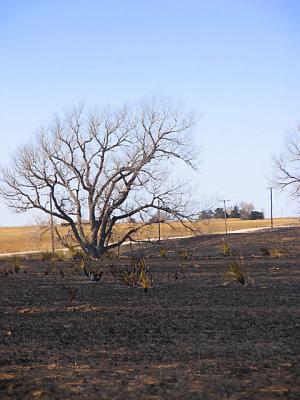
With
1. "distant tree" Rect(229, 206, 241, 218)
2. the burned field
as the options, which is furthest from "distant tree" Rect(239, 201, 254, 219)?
the burned field

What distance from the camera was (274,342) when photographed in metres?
9.98

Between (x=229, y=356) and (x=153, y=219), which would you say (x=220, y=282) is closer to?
(x=229, y=356)

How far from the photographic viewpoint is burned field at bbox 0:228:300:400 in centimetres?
739

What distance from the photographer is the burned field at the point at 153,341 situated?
739 cm

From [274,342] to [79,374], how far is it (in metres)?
3.15

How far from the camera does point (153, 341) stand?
10.4m

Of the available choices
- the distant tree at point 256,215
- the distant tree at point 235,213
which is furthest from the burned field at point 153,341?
the distant tree at point 235,213

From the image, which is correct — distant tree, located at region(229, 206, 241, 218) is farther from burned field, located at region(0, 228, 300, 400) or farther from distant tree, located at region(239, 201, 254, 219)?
burned field, located at region(0, 228, 300, 400)

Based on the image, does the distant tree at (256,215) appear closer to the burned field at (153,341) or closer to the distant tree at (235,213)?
the distant tree at (235,213)

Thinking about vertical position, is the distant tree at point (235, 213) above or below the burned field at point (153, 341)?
above

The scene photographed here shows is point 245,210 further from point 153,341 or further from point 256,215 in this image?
point 153,341

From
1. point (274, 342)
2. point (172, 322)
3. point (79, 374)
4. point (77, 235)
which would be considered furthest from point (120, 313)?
point (77, 235)

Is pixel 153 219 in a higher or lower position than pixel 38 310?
higher

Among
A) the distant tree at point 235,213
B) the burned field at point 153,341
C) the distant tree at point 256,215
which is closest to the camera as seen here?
the burned field at point 153,341
